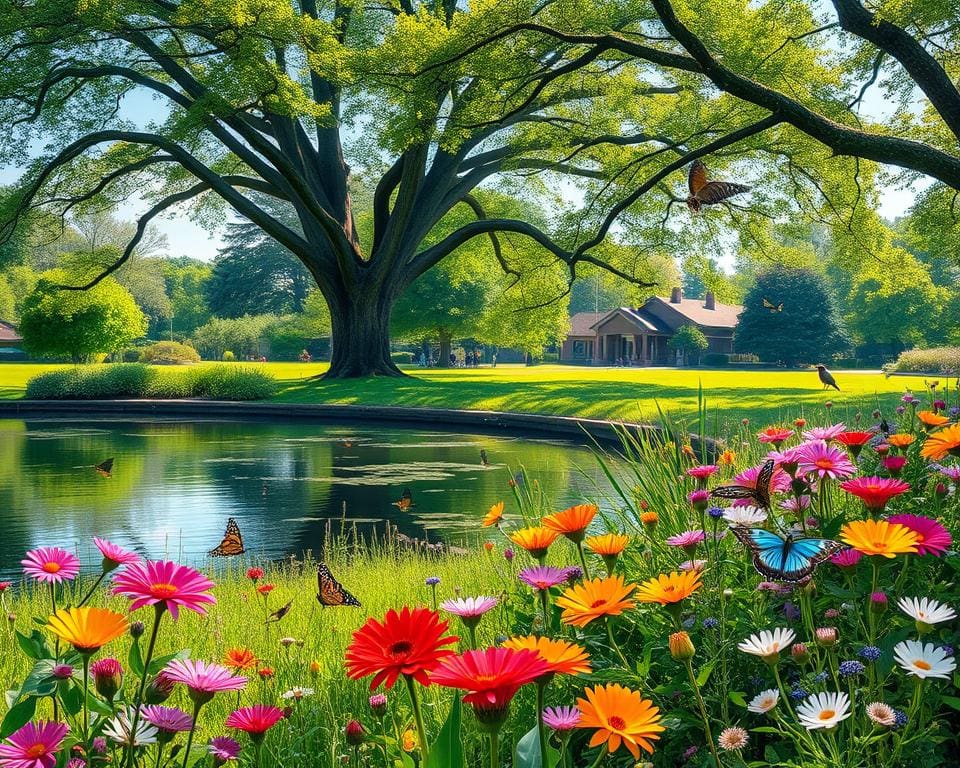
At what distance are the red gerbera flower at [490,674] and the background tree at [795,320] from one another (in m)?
57.4

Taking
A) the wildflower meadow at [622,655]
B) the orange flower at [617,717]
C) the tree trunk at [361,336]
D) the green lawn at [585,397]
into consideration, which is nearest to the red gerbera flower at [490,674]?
the wildflower meadow at [622,655]

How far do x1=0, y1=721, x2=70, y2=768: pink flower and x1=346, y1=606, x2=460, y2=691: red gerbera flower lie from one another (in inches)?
21.9

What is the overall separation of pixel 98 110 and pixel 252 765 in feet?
87.5

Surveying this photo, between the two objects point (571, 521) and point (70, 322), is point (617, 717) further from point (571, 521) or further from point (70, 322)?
point (70, 322)

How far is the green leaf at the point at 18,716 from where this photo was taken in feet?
5.09

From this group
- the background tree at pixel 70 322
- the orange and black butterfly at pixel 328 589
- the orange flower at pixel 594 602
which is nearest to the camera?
the orange flower at pixel 594 602

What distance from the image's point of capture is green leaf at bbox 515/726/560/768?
1.36 m

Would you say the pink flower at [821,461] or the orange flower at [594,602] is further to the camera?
the pink flower at [821,461]

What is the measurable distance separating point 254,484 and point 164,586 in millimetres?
11402

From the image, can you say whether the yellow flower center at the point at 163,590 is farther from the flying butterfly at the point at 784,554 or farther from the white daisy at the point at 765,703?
the flying butterfly at the point at 784,554

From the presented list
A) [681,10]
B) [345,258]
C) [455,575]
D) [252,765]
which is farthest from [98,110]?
[252,765]

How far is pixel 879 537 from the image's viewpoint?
62.5 inches

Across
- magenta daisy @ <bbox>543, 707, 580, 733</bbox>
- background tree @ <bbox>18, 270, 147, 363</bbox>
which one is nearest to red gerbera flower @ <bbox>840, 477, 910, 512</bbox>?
magenta daisy @ <bbox>543, 707, 580, 733</bbox>

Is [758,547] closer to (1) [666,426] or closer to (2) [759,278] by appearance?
(1) [666,426]
